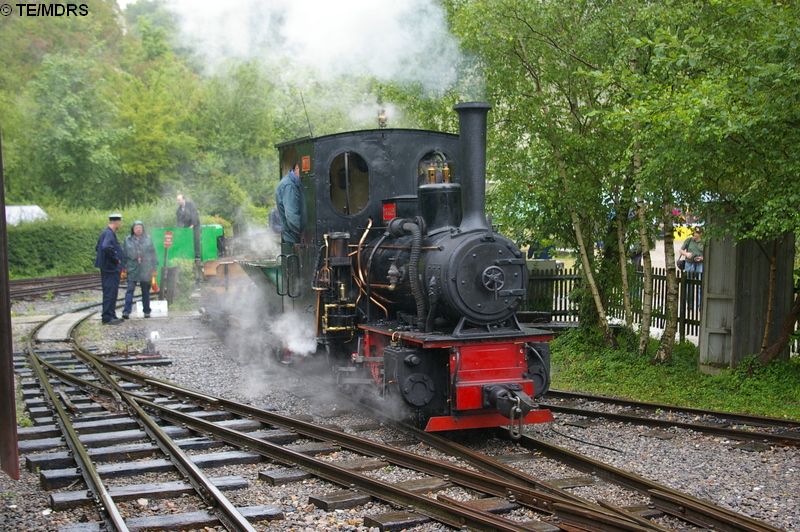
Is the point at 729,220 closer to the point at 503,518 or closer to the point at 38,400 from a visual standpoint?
the point at 503,518

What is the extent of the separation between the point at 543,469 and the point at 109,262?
1173cm

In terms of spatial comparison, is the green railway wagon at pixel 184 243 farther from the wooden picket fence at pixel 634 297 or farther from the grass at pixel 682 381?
the grass at pixel 682 381

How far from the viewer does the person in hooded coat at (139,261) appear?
1664cm

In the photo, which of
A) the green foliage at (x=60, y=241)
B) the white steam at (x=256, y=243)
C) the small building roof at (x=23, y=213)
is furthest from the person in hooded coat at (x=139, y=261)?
the small building roof at (x=23, y=213)

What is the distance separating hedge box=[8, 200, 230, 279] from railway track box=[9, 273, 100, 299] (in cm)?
137

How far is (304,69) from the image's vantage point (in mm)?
13789

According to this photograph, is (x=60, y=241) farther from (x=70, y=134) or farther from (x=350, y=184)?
(x=350, y=184)

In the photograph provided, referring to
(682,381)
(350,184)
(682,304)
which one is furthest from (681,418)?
(682,304)

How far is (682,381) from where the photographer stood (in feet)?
32.6

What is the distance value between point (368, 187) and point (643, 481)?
14.8ft

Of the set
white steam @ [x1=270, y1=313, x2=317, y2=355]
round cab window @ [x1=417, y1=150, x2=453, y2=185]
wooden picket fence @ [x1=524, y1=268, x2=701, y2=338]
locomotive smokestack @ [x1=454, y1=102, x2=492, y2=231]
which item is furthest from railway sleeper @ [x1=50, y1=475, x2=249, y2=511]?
wooden picket fence @ [x1=524, y1=268, x2=701, y2=338]

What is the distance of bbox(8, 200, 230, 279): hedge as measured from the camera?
27875 mm

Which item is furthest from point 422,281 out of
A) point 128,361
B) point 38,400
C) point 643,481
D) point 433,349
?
point 128,361

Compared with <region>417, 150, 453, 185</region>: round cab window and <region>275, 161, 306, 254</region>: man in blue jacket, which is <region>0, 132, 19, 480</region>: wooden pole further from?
<region>275, 161, 306, 254</region>: man in blue jacket
